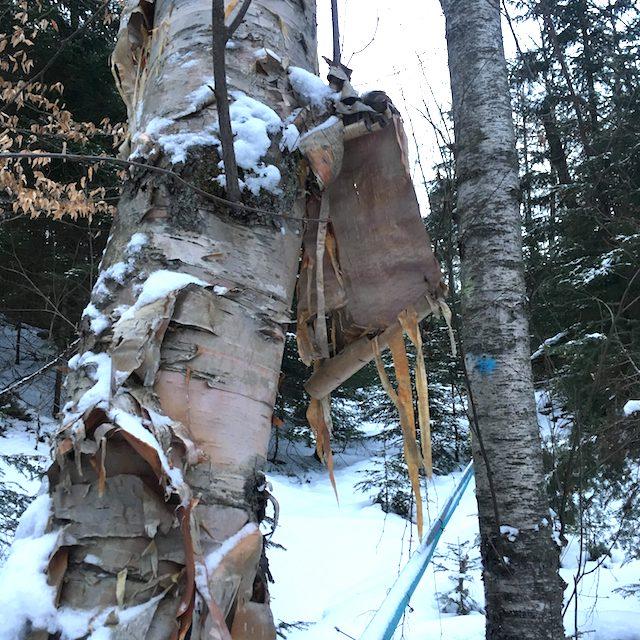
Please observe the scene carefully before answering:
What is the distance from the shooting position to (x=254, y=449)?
812 millimetres

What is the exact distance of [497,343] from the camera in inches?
107

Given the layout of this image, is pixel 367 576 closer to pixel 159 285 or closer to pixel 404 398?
pixel 404 398

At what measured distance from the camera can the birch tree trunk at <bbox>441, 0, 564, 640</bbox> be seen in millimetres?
2398

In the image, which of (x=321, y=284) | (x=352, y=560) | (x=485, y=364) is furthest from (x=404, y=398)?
(x=352, y=560)

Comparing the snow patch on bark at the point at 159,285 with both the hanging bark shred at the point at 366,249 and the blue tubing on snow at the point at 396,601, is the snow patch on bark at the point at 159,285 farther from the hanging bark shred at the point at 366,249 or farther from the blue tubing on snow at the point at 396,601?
the blue tubing on snow at the point at 396,601

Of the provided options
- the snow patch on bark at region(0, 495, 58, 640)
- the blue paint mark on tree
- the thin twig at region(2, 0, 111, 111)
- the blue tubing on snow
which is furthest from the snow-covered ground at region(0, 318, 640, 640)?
the thin twig at region(2, 0, 111, 111)

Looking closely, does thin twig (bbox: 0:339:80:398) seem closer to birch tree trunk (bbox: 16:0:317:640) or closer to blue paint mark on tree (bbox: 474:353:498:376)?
birch tree trunk (bbox: 16:0:317:640)

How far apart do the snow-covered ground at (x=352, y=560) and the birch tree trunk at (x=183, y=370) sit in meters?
1.16

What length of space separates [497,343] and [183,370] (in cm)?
223

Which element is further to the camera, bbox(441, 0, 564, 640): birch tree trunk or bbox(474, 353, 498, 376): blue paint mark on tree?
bbox(474, 353, 498, 376): blue paint mark on tree

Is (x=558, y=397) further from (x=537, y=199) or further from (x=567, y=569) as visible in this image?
(x=537, y=199)

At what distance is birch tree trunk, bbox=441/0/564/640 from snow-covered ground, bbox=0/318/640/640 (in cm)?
58

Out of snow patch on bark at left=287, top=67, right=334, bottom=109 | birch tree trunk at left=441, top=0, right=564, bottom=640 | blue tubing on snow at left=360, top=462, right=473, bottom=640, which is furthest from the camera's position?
birch tree trunk at left=441, top=0, right=564, bottom=640

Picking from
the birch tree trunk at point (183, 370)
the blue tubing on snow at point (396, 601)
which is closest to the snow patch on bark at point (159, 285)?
the birch tree trunk at point (183, 370)
